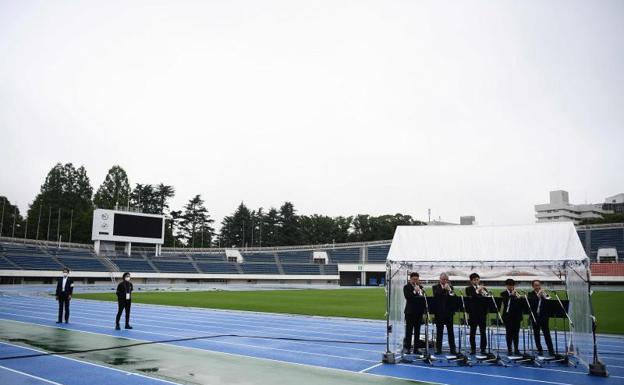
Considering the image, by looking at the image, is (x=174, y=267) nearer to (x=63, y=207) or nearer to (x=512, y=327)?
(x=63, y=207)

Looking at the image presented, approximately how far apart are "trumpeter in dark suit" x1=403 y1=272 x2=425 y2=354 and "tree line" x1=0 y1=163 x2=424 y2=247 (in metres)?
62.7

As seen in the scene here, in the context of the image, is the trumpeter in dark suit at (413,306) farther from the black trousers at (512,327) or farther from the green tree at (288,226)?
the green tree at (288,226)

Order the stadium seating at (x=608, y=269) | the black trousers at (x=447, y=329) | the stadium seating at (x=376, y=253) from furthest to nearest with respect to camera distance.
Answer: the stadium seating at (x=376, y=253)
the stadium seating at (x=608, y=269)
the black trousers at (x=447, y=329)

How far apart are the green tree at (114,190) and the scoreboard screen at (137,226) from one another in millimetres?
28753

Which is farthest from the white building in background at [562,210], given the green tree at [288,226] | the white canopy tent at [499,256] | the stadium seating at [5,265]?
the white canopy tent at [499,256]

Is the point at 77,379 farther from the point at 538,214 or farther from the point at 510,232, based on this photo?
the point at 538,214

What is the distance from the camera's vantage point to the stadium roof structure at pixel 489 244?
10.8 metres

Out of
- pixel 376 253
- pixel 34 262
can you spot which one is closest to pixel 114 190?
pixel 34 262

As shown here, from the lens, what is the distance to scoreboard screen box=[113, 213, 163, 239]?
192 ft

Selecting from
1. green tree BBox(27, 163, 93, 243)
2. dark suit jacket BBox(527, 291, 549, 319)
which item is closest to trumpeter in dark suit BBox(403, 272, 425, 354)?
dark suit jacket BBox(527, 291, 549, 319)

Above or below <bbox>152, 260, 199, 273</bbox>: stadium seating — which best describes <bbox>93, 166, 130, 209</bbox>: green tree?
above

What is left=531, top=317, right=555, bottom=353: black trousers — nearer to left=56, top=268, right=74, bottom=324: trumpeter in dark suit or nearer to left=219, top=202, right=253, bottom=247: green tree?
left=56, top=268, right=74, bottom=324: trumpeter in dark suit

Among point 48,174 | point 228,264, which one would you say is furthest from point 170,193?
point 228,264

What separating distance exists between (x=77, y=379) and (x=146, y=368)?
52.7 inches
